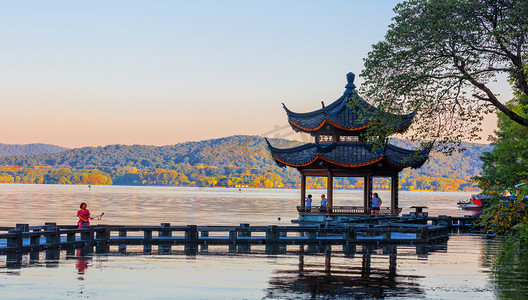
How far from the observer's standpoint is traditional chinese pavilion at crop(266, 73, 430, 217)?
44.9 meters

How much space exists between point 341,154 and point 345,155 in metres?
0.27

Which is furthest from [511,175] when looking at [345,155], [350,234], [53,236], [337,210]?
[53,236]

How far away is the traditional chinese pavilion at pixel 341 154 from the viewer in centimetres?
4491

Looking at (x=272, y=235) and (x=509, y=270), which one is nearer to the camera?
(x=509, y=270)

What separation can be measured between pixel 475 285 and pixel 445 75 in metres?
6.71

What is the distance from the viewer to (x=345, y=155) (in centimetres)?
4547

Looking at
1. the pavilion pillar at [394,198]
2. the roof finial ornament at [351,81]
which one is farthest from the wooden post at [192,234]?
the roof finial ornament at [351,81]

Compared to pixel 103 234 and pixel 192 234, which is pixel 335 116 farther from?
pixel 103 234

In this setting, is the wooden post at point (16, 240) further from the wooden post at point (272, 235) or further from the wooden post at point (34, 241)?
the wooden post at point (272, 235)

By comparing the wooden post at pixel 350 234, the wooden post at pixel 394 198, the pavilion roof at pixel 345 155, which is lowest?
the wooden post at pixel 350 234

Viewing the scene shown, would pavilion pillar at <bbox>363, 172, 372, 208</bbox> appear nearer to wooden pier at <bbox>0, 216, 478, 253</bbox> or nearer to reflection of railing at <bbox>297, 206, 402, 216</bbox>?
reflection of railing at <bbox>297, 206, 402, 216</bbox>

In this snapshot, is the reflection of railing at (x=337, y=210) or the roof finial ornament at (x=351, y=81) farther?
the roof finial ornament at (x=351, y=81)

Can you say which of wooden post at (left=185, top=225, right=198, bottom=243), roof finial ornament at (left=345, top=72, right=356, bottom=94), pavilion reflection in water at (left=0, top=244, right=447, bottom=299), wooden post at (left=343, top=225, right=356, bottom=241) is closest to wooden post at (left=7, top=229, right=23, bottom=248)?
pavilion reflection in water at (left=0, top=244, right=447, bottom=299)

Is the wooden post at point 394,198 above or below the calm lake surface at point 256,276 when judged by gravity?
above
